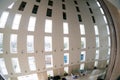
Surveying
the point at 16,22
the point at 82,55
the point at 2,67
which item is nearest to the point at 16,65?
the point at 2,67

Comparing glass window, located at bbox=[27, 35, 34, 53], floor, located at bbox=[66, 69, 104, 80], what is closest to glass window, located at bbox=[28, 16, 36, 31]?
glass window, located at bbox=[27, 35, 34, 53]

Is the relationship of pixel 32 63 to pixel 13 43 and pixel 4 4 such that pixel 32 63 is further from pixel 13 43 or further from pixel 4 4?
pixel 4 4

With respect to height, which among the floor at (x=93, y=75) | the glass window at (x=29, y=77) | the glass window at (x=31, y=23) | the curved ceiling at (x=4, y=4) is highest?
the curved ceiling at (x=4, y=4)

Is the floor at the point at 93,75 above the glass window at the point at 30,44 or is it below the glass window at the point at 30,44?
below

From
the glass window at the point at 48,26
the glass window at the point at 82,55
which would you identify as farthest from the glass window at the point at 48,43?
the glass window at the point at 82,55

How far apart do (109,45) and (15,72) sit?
1.25ft

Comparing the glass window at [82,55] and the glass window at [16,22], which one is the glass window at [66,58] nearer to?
the glass window at [82,55]

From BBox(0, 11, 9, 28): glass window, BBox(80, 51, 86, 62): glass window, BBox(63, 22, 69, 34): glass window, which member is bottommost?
BBox(80, 51, 86, 62): glass window

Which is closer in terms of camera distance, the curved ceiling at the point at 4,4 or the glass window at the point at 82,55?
the curved ceiling at the point at 4,4

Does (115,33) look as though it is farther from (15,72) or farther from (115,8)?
(15,72)

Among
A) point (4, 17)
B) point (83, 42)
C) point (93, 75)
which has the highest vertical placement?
point (4, 17)

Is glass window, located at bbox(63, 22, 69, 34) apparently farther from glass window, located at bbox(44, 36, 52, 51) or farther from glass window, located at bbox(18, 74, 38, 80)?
glass window, located at bbox(18, 74, 38, 80)

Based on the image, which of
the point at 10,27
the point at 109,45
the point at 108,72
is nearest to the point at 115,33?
the point at 109,45

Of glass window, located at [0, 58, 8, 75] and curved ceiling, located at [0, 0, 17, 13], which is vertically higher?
curved ceiling, located at [0, 0, 17, 13]
